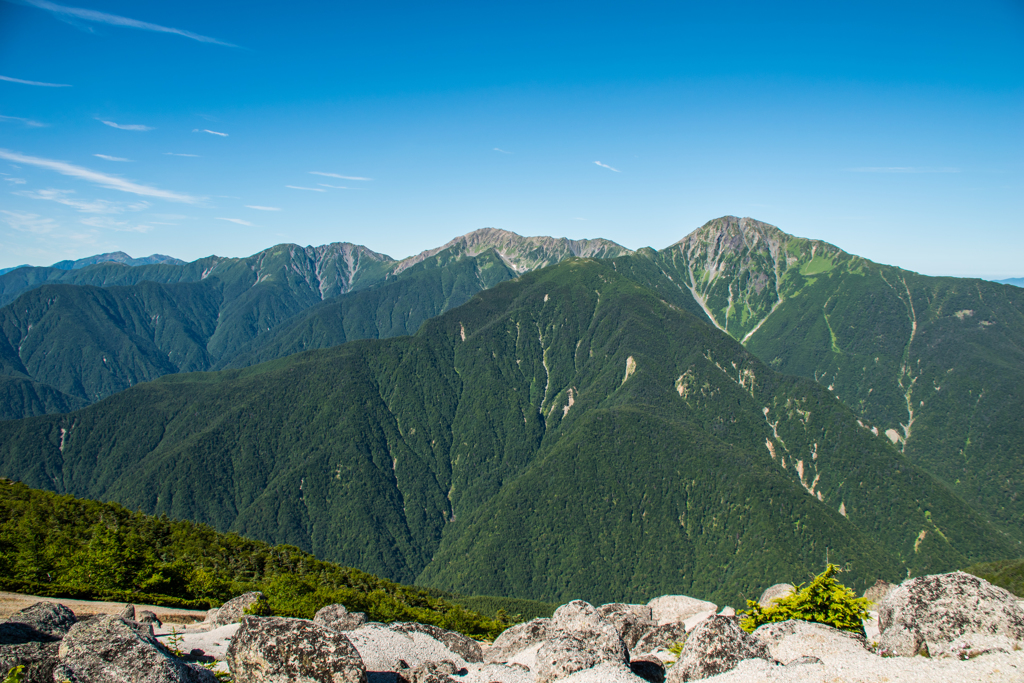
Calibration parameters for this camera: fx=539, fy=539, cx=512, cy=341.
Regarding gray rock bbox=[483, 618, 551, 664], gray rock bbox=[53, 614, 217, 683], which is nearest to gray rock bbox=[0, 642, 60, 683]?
gray rock bbox=[53, 614, 217, 683]

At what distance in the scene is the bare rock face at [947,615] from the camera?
34188 millimetres

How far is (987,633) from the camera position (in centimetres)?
3369

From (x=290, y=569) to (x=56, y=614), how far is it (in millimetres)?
77536

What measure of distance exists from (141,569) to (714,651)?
67238 millimetres

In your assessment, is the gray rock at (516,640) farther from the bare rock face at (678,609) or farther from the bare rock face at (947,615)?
the bare rock face at (678,609)

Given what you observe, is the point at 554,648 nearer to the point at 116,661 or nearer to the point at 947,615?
the point at 116,661

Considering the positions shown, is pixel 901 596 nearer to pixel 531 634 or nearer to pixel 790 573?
pixel 531 634

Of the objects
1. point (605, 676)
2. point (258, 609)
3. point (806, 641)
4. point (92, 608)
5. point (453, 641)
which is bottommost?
point (453, 641)

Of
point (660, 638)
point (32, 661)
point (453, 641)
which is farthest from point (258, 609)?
point (660, 638)

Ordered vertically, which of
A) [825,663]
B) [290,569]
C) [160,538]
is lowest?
[290,569]

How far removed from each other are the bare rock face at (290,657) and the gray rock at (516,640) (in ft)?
84.8

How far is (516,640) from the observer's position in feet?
162

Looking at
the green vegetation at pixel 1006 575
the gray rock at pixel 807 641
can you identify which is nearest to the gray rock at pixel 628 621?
the gray rock at pixel 807 641

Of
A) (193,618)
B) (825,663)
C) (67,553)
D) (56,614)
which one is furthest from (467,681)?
(67,553)
